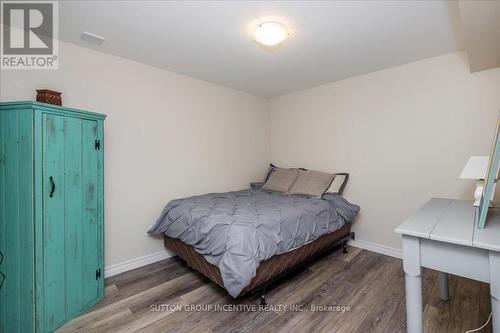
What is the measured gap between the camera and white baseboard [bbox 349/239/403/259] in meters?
2.79

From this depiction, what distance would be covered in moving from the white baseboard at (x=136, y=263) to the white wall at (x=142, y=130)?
0.19 feet

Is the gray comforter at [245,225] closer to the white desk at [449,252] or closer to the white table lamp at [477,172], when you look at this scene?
the white desk at [449,252]

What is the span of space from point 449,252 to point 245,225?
1.23 metres

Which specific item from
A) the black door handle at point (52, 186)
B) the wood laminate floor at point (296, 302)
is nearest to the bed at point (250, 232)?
the wood laminate floor at point (296, 302)

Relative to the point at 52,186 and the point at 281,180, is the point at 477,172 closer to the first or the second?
the point at 281,180

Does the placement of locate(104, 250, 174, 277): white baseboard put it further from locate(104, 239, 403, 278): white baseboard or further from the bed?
the bed

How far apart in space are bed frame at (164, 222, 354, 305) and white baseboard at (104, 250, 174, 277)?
6.7 inches

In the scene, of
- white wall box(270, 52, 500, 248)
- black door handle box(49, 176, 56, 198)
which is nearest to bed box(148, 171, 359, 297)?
white wall box(270, 52, 500, 248)

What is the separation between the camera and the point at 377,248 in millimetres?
2934

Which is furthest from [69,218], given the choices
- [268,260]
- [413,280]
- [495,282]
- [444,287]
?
[444,287]

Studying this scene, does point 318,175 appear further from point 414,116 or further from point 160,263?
point 160,263

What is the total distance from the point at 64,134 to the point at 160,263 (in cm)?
172

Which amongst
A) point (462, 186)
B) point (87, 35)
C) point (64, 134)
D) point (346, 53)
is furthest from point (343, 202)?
point (87, 35)

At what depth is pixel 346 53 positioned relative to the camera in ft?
7.96
